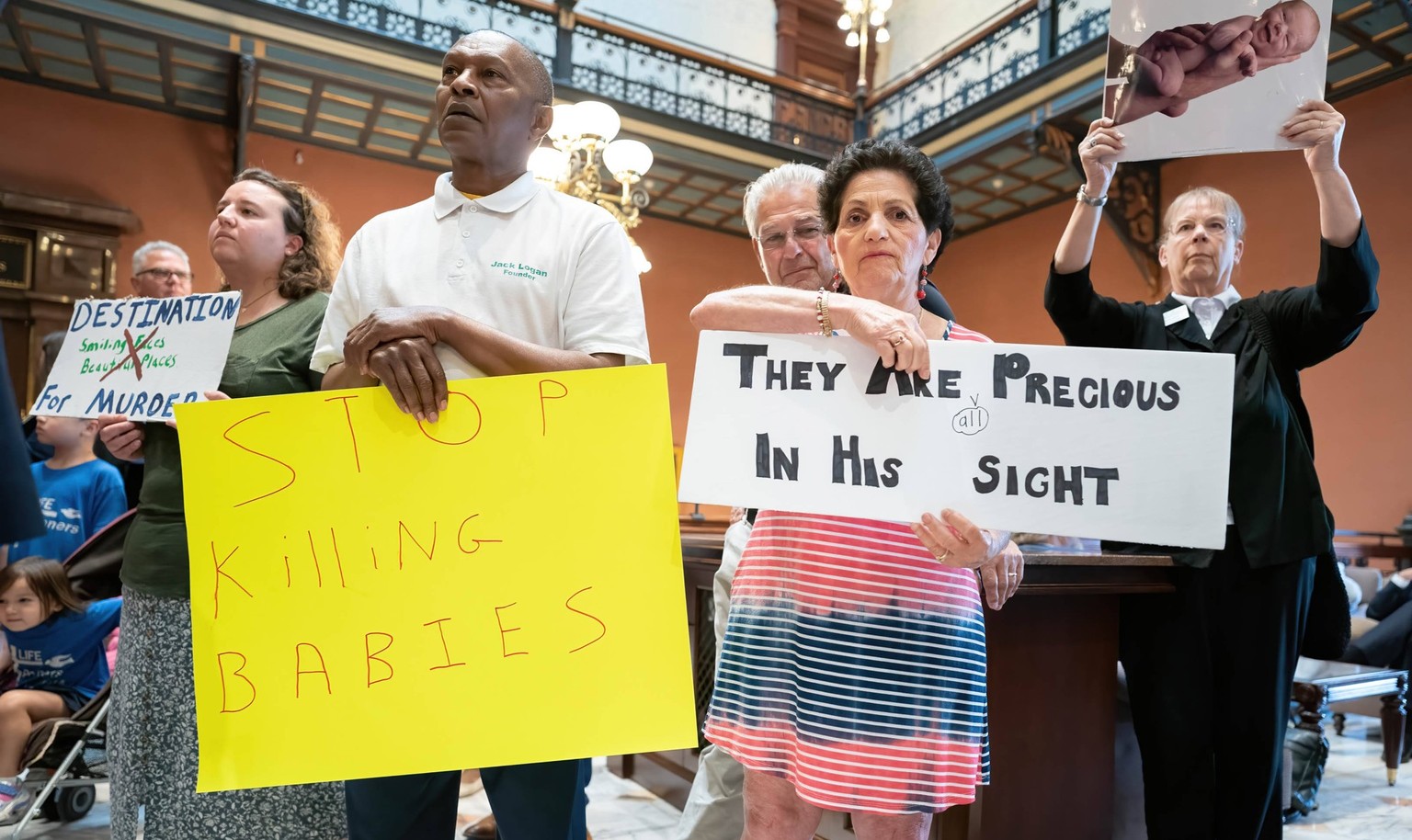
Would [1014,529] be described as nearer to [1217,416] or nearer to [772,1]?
[1217,416]

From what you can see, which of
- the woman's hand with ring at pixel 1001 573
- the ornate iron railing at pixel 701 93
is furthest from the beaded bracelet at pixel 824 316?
the ornate iron railing at pixel 701 93

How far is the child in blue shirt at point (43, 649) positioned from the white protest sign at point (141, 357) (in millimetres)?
959

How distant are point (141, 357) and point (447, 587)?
0.96 meters

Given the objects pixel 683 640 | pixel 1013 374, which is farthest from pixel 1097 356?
pixel 683 640

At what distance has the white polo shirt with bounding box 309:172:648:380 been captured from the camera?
3.58 feet

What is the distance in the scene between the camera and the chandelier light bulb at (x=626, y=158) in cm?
471

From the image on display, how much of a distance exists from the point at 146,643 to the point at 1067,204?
8471 mm

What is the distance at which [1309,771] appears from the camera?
3.17m

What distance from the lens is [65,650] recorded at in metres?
2.57

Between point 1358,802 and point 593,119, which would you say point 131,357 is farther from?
point 1358,802

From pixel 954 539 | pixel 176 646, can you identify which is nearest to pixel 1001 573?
pixel 954 539

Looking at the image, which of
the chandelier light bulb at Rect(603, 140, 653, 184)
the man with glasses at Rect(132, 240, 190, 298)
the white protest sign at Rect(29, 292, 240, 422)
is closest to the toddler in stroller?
the white protest sign at Rect(29, 292, 240, 422)

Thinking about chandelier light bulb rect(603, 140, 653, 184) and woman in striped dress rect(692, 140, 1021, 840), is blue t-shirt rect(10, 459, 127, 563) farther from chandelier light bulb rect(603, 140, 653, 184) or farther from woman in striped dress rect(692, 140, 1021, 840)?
chandelier light bulb rect(603, 140, 653, 184)

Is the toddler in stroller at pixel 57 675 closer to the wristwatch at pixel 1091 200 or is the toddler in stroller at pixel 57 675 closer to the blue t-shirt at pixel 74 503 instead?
the blue t-shirt at pixel 74 503
